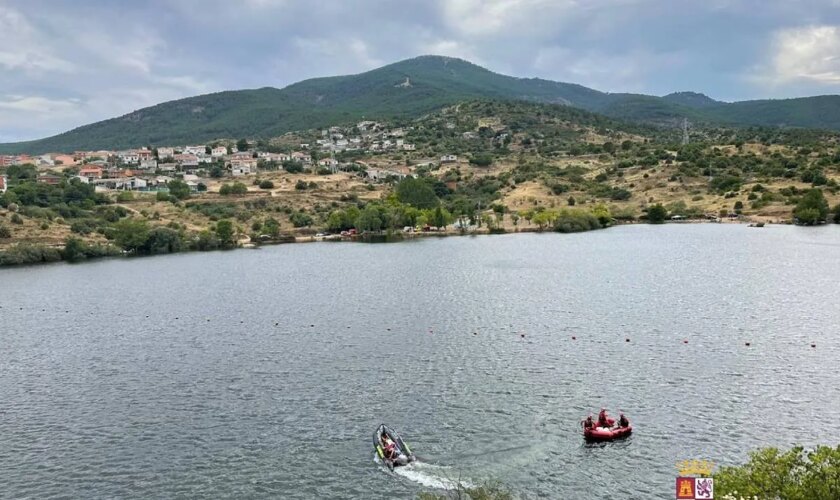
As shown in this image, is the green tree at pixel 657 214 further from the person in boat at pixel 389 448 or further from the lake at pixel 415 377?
the person in boat at pixel 389 448

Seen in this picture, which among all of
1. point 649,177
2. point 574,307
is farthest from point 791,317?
point 649,177

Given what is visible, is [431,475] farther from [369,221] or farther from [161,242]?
[369,221]

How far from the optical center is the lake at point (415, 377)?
3562 cm

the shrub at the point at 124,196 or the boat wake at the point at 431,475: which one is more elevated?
the shrub at the point at 124,196

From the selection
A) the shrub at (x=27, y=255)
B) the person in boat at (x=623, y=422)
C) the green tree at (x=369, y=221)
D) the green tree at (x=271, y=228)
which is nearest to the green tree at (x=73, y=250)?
the shrub at (x=27, y=255)

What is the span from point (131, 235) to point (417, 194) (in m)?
73.9

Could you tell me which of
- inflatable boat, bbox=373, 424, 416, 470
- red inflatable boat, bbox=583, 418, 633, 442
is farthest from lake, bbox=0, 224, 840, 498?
inflatable boat, bbox=373, 424, 416, 470

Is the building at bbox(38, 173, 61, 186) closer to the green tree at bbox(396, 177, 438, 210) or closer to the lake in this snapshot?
the green tree at bbox(396, 177, 438, 210)

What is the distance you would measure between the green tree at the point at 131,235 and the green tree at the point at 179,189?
38.7 metres

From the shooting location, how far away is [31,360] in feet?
193

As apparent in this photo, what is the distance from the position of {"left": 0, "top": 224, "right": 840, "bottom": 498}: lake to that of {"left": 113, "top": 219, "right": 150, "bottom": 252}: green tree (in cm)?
4067

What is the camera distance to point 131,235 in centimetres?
13812

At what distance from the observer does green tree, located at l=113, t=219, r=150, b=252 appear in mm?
137625

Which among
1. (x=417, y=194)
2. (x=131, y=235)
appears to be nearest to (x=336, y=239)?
(x=417, y=194)
